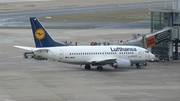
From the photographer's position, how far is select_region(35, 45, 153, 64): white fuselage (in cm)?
7481

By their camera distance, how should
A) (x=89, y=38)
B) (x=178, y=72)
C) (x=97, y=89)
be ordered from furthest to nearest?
(x=89, y=38) → (x=178, y=72) → (x=97, y=89)

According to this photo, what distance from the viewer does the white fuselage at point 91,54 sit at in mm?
74812

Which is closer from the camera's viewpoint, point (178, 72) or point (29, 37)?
point (178, 72)

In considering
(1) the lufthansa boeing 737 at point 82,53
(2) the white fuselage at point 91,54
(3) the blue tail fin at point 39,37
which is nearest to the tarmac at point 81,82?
(1) the lufthansa boeing 737 at point 82,53

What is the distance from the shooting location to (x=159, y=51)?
295 feet

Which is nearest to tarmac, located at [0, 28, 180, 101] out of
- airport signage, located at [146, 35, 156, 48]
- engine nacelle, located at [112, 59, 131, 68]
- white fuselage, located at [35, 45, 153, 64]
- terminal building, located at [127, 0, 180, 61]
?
engine nacelle, located at [112, 59, 131, 68]

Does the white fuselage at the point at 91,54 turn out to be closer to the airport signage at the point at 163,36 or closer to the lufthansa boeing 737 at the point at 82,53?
the lufthansa boeing 737 at the point at 82,53

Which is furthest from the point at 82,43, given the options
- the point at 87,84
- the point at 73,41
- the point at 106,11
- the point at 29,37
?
the point at 106,11

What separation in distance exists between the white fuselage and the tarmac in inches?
62.0

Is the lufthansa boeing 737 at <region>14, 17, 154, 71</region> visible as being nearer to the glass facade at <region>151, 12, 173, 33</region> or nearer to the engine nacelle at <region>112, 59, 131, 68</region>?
the engine nacelle at <region>112, 59, 131, 68</region>

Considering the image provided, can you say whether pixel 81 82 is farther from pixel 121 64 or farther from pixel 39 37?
pixel 39 37

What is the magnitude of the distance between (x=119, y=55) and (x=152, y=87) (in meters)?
15.8

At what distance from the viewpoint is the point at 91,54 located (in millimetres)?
76188

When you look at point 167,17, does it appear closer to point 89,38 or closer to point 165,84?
point 165,84
